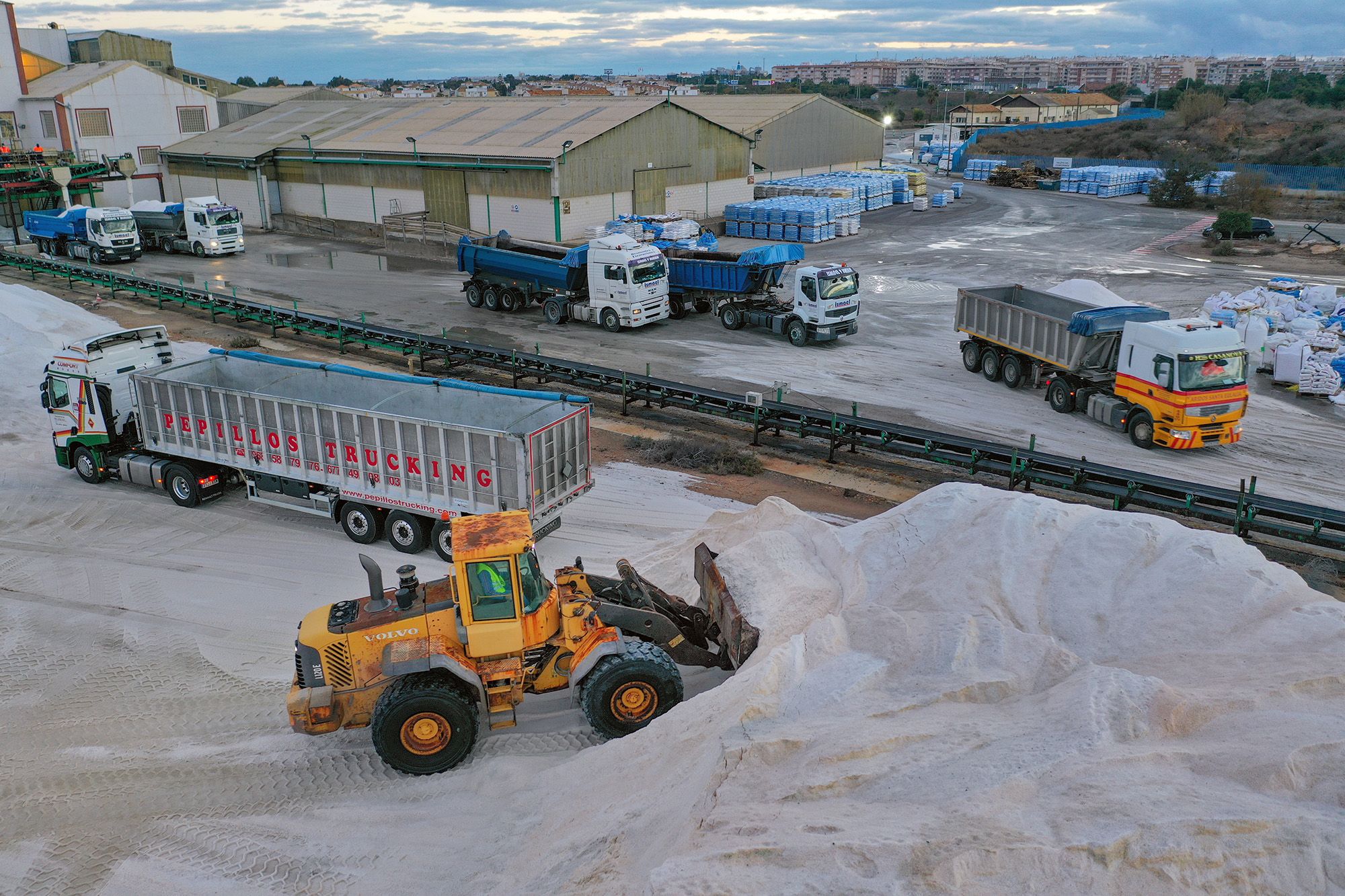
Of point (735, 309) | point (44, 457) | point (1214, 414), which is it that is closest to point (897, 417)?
point (1214, 414)

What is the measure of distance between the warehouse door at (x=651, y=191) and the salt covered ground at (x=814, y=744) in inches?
1312

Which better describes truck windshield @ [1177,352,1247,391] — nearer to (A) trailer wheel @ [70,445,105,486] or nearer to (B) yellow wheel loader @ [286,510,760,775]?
(B) yellow wheel loader @ [286,510,760,775]

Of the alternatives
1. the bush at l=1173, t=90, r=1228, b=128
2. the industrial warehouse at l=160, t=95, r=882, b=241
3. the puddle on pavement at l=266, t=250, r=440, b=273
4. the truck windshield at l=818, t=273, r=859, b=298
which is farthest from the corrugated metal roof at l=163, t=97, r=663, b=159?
the bush at l=1173, t=90, r=1228, b=128

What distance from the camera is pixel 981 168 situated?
71938 mm

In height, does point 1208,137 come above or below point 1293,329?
above

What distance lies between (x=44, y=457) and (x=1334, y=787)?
20.7m

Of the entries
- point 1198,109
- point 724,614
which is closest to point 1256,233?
point 724,614

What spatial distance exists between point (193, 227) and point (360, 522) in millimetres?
31575

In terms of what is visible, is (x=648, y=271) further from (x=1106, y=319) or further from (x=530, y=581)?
(x=530, y=581)

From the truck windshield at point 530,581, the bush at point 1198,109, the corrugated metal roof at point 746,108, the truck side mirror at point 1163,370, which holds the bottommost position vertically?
the truck side mirror at point 1163,370

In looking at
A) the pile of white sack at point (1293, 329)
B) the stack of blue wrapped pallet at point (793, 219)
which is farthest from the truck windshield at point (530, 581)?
the stack of blue wrapped pallet at point (793, 219)

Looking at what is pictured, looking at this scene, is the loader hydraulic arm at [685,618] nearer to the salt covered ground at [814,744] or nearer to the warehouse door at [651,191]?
the salt covered ground at [814,744]

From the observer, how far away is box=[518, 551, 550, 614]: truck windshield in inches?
381

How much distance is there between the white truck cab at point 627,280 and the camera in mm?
28984
